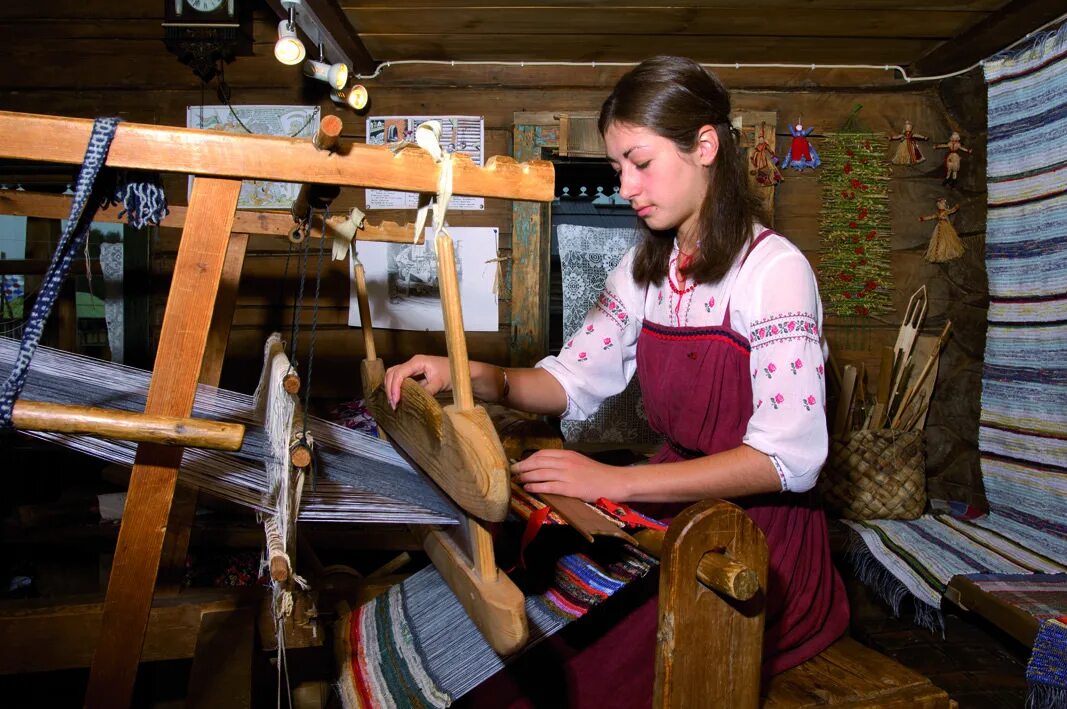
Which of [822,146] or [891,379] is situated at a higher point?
[822,146]

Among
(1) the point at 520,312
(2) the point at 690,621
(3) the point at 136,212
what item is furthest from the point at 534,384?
(1) the point at 520,312

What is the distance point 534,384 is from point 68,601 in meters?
1.30

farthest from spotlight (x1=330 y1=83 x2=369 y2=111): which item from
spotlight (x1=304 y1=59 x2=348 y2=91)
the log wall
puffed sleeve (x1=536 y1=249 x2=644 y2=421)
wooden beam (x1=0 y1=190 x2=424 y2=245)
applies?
puffed sleeve (x1=536 y1=249 x2=644 y2=421)

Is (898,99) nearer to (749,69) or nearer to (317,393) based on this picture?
(749,69)

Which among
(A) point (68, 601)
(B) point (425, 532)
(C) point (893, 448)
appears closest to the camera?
(B) point (425, 532)

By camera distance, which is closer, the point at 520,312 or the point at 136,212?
the point at 136,212

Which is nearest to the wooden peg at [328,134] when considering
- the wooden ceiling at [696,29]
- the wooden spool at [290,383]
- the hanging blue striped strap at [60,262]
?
the hanging blue striped strap at [60,262]

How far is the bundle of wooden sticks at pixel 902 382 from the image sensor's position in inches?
141

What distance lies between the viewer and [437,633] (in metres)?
1.48

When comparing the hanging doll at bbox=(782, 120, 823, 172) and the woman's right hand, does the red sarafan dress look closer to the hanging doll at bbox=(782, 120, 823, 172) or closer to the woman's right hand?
the woman's right hand

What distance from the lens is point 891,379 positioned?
3664mm

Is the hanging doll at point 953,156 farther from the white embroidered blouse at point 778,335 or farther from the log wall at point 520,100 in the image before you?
the white embroidered blouse at point 778,335

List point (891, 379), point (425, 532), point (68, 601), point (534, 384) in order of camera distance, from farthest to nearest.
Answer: point (891, 379), point (534, 384), point (68, 601), point (425, 532)

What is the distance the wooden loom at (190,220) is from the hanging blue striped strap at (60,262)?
0.02 m
